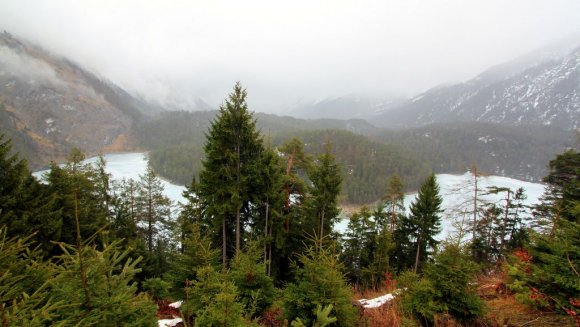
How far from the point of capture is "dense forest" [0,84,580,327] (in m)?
3.91

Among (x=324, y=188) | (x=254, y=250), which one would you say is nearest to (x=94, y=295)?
(x=254, y=250)

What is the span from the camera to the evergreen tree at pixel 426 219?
967 inches

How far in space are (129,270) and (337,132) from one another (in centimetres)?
15716

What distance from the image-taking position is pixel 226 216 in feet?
56.6

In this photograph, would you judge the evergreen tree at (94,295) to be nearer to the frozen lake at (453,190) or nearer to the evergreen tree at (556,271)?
the evergreen tree at (556,271)

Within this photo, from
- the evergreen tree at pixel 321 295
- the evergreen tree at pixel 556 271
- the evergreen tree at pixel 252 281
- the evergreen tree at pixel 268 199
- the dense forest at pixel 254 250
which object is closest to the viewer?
the dense forest at pixel 254 250

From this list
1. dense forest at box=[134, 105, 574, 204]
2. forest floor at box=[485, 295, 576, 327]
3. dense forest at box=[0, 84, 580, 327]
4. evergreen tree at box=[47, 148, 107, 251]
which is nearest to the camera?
dense forest at box=[0, 84, 580, 327]

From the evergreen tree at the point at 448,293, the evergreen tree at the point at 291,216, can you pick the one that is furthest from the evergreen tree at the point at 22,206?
the evergreen tree at the point at 448,293

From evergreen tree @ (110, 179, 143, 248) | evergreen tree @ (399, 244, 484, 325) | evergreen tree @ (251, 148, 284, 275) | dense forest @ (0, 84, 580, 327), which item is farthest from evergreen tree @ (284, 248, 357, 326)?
evergreen tree @ (110, 179, 143, 248)

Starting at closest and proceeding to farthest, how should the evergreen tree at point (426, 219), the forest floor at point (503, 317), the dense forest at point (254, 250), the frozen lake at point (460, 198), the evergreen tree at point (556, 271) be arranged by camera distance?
the dense forest at point (254, 250)
the evergreen tree at point (556, 271)
the forest floor at point (503, 317)
the frozen lake at point (460, 198)
the evergreen tree at point (426, 219)

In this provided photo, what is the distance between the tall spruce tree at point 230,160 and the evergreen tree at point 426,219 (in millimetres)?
16355

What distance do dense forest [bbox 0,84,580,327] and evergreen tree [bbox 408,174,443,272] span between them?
0.12 m

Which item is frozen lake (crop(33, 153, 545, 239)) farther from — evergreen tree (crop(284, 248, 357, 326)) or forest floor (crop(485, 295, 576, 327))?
evergreen tree (crop(284, 248, 357, 326))

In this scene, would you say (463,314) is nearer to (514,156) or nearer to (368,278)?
(368,278)
